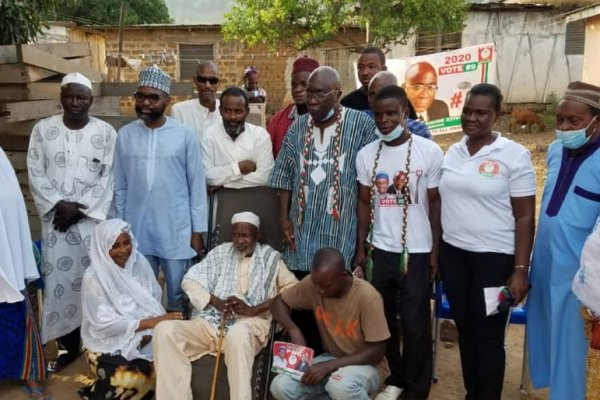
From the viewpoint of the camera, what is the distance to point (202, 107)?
470cm

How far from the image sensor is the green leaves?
13453mm

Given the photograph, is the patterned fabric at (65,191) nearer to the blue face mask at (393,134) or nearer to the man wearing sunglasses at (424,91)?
the blue face mask at (393,134)

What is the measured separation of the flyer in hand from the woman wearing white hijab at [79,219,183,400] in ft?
2.68

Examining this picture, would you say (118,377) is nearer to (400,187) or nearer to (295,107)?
(400,187)

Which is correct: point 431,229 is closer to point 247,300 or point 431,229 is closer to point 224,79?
point 247,300

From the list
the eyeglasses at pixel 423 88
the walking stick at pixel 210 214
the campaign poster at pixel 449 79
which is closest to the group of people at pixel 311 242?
the walking stick at pixel 210 214

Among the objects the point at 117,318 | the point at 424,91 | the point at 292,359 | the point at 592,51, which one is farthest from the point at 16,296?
the point at 592,51

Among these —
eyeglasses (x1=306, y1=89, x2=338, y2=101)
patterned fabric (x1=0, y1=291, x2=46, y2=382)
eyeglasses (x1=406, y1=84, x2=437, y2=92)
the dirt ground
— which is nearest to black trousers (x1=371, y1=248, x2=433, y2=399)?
the dirt ground

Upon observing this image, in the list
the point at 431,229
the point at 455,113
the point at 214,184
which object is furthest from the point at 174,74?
the point at 431,229

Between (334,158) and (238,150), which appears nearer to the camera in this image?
(334,158)

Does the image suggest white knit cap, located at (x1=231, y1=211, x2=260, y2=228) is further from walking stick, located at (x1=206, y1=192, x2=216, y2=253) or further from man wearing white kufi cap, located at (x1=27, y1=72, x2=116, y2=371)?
man wearing white kufi cap, located at (x1=27, y1=72, x2=116, y2=371)

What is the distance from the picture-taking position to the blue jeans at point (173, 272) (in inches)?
161

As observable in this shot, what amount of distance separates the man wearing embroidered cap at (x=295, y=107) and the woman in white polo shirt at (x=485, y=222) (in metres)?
1.41

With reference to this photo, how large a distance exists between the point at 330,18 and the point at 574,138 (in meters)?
12.1
